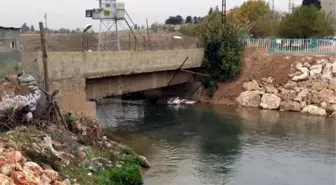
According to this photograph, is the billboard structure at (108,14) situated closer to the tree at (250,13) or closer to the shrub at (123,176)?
the shrub at (123,176)

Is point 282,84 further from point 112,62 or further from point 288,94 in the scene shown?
point 112,62

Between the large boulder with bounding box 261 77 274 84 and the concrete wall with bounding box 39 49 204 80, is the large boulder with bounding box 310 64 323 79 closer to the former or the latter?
the large boulder with bounding box 261 77 274 84

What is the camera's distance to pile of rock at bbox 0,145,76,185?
11898 millimetres

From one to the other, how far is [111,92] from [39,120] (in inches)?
469

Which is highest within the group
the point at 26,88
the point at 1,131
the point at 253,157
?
the point at 26,88

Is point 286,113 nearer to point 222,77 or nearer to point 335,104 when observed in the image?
point 335,104

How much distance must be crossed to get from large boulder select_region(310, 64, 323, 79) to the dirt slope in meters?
1.97

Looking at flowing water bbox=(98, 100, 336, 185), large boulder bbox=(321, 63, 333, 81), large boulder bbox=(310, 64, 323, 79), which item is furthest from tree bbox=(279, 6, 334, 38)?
flowing water bbox=(98, 100, 336, 185)

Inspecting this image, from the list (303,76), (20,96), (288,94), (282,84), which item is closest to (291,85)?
(282,84)

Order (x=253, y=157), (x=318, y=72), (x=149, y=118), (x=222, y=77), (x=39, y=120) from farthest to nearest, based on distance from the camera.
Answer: (x=222, y=77)
(x=318, y=72)
(x=149, y=118)
(x=253, y=157)
(x=39, y=120)

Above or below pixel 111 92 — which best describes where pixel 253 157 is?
below

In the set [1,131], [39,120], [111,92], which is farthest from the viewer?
[111,92]

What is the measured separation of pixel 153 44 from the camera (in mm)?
39188

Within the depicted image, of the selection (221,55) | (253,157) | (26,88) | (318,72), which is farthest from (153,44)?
(26,88)
